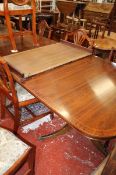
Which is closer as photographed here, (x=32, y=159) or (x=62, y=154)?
(x=32, y=159)

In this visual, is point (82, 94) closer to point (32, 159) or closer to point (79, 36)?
point (32, 159)

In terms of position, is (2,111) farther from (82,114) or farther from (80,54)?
(82,114)

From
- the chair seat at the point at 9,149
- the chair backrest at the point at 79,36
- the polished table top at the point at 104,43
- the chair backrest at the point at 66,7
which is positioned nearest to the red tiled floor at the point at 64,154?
the chair seat at the point at 9,149

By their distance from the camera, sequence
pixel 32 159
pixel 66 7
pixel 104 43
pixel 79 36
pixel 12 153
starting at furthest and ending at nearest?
pixel 66 7
pixel 104 43
pixel 79 36
pixel 32 159
pixel 12 153

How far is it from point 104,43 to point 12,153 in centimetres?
264

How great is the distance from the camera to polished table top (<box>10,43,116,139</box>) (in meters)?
0.94

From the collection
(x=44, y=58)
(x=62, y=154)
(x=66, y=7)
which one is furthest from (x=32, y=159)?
(x=66, y=7)

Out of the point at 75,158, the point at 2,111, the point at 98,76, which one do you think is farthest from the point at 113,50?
the point at 2,111

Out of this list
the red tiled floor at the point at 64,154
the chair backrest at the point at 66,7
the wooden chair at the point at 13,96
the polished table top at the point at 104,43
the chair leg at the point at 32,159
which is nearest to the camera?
the chair leg at the point at 32,159

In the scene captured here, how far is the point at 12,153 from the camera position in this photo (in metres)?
1.08

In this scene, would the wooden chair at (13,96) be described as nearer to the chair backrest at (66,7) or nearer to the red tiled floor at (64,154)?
the red tiled floor at (64,154)

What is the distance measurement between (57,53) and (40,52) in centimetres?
17

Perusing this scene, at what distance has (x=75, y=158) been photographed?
1622 mm

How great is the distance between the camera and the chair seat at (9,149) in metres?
1.03
